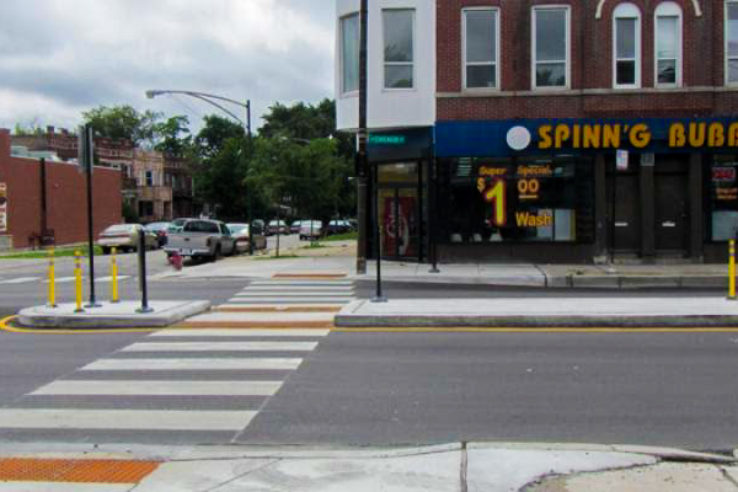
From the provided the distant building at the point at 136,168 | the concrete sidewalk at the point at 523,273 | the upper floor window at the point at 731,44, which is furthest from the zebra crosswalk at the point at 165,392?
the distant building at the point at 136,168

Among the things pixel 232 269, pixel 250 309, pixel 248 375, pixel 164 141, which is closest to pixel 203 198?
pixel 164 141

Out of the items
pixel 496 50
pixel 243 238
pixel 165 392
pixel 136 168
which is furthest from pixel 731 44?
pixel 136 168

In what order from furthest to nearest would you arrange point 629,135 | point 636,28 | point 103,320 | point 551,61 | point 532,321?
point 551,61 < point 636,28 < point 629,135 < point 103,320 < point 532,321

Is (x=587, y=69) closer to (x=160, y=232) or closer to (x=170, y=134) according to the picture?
(x=160, y=232)

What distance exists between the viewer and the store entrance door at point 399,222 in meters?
23.3

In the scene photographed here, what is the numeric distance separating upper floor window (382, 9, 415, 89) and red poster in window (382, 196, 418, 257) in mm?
3397

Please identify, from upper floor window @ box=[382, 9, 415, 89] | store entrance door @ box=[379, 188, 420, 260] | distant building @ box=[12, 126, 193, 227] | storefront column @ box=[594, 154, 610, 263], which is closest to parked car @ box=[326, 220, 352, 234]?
distant building @ box=[12, 126, 193, 227]

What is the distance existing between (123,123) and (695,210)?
306 feet

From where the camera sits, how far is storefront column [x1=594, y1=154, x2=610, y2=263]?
2181 cm

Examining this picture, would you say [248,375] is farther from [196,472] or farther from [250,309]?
[250,309]

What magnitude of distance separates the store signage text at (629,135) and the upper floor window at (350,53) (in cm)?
559

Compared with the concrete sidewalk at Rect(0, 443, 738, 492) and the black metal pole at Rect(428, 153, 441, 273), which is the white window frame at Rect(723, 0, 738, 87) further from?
the concrete sidewalk at Rect(0, 443, 738, 492)

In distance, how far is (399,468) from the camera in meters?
5.18

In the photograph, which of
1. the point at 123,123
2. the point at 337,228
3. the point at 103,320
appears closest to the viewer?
the point at 103,320
